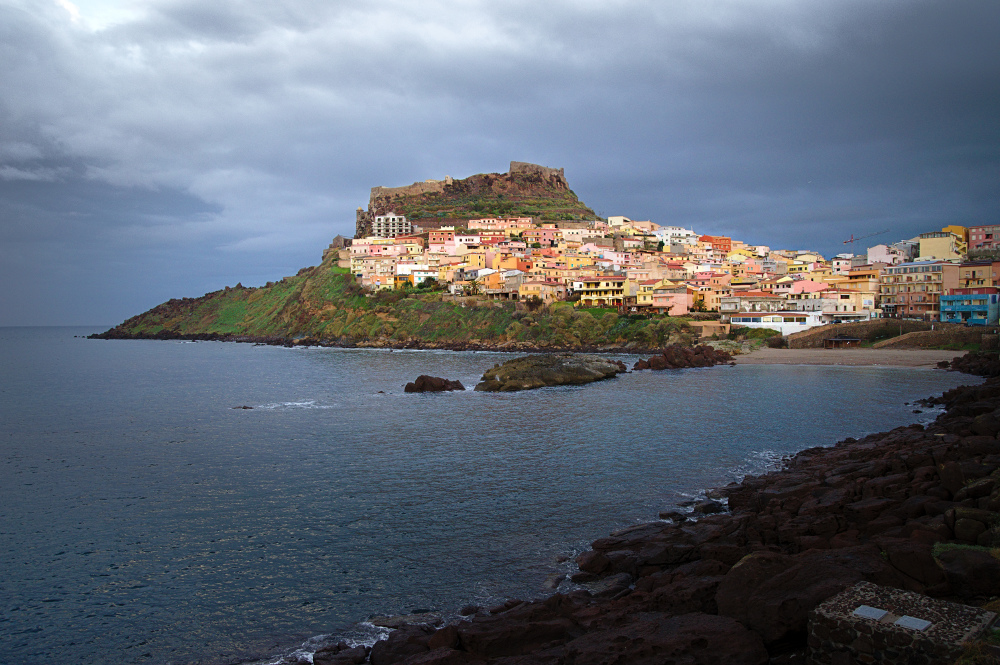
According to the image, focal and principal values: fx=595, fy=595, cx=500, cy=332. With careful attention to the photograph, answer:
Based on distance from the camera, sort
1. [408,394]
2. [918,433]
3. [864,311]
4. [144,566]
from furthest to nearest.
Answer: [864,311], [408,394], [918,433], [144,566]

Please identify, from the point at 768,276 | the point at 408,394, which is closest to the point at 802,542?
the point at 408,394

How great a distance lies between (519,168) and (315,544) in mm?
154993

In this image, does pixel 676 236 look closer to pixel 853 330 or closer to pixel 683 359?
pixel 853 330

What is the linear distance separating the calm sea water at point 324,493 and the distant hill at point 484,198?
106891 mm

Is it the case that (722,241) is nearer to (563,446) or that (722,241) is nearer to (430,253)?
(430,253)

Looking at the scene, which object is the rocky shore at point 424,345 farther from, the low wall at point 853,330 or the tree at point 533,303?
the low wall at point 853,330

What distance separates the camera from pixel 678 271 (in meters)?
95.7

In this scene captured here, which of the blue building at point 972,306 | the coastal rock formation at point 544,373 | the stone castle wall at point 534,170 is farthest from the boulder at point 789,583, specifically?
the stone castle wall at point 534,170

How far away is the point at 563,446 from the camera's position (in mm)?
25203

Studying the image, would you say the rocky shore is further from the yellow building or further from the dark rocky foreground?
the dark rocky foreground

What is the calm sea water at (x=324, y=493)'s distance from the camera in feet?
38.4

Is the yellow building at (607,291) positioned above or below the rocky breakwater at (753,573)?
above

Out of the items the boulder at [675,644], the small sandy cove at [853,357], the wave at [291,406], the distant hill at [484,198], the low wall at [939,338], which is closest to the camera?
the boulder at [675,644]

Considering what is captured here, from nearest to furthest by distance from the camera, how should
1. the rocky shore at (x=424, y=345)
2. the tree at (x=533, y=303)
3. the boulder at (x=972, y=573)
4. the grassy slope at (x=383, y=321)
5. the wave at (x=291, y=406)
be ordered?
the boulder at (x=972, y=573) < the wave at (x=291, y=406) < the rocky shore at (x=424, y=345) < the grassy slope at (x=383, y=321) < the tree at (x=533, y=303)
